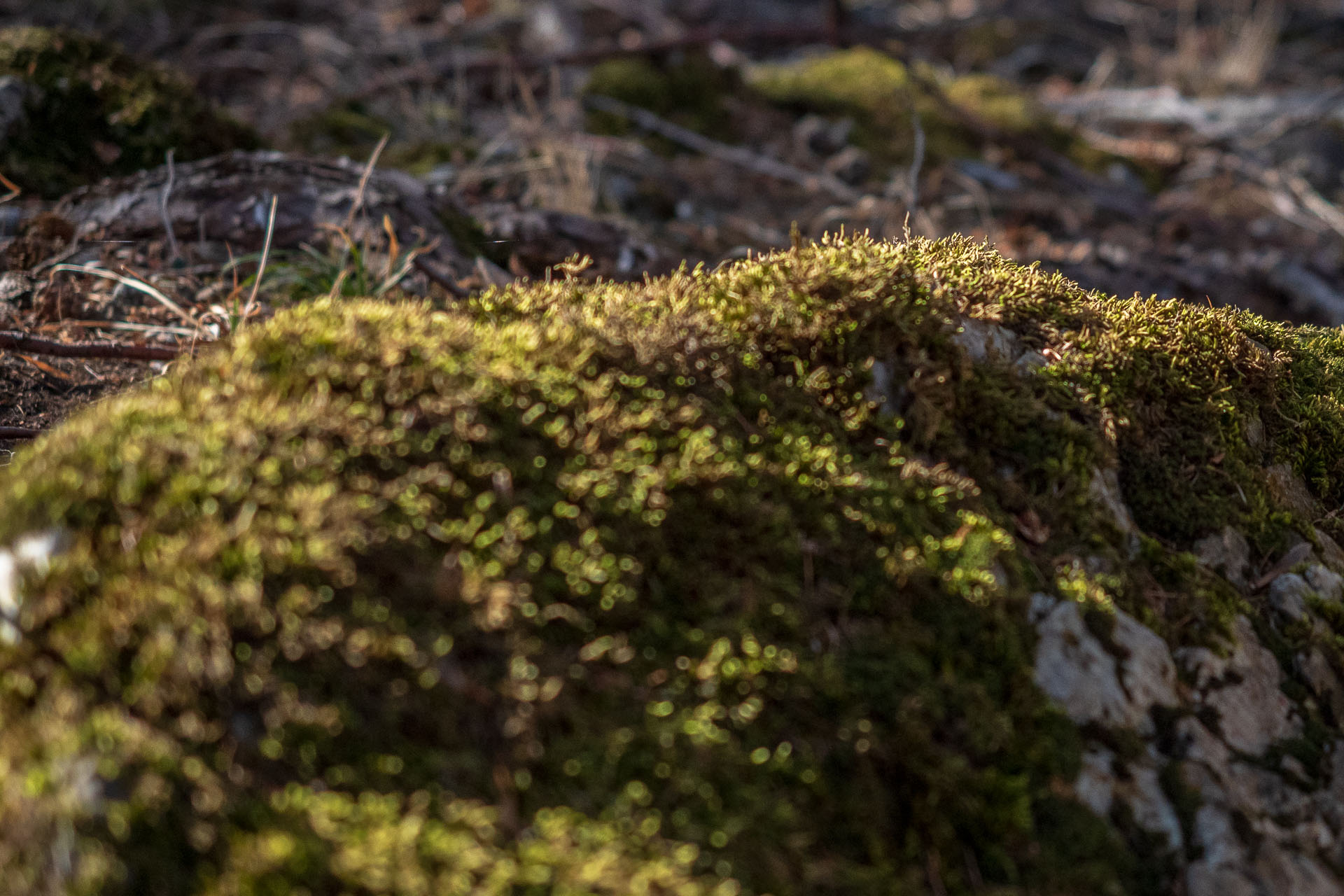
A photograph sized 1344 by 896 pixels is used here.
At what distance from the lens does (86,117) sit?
517 cm

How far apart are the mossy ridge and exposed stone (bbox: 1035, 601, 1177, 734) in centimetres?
6

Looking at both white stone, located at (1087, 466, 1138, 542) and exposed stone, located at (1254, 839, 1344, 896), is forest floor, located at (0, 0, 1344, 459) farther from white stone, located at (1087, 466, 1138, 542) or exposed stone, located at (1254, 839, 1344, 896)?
exposed stone, located at (1254, 839, 1344, 896)

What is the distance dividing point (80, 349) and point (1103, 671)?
310 cm

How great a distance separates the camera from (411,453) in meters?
1.59

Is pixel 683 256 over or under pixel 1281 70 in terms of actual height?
under

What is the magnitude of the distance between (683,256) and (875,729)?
431cm

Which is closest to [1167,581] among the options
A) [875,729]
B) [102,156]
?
[875,729]

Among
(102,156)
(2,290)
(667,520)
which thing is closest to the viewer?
(667,520)

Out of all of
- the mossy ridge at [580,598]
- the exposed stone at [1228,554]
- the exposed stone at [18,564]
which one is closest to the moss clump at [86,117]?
the mossy ridge at [580,598]

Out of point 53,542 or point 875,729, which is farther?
point 875,729

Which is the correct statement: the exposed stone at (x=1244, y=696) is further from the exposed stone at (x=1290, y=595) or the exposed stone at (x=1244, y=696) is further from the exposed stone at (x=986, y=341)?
the exposed stone at (x=986, y=341)

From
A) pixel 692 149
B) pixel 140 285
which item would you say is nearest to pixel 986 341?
pixel 140 285

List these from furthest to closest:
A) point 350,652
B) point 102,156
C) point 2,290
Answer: point 102,156, point 2,290, point 350,652

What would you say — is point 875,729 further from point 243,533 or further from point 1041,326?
point 1041,326
